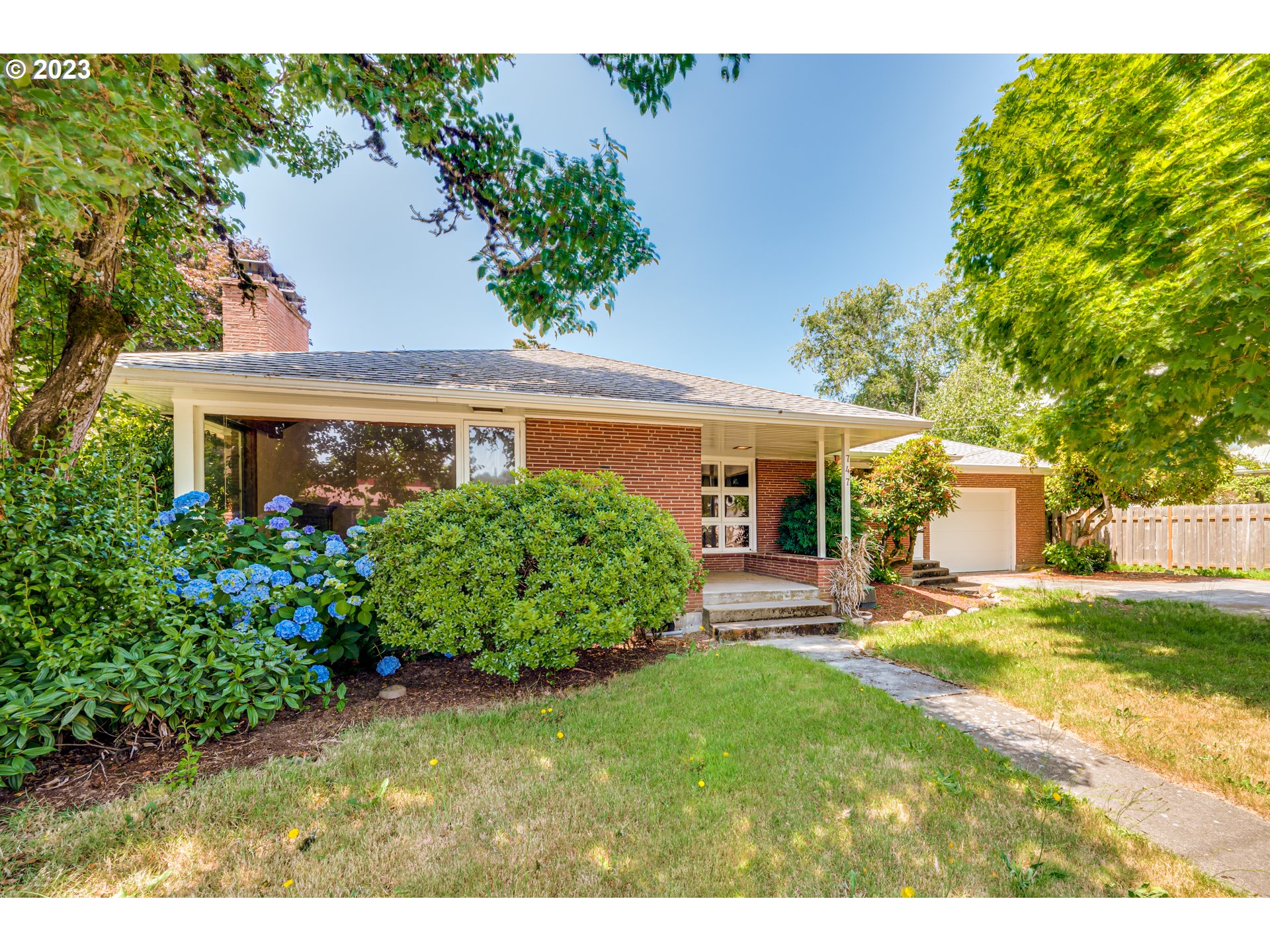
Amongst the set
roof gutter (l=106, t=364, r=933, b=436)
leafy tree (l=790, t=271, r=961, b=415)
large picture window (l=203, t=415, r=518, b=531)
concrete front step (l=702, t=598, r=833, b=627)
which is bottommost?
concrete front step (l=702, t=598, r=833, b=627)

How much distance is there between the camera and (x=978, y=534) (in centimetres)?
1320

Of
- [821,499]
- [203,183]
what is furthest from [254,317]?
[821,499]

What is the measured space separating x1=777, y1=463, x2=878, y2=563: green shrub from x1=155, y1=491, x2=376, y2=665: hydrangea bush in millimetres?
7408

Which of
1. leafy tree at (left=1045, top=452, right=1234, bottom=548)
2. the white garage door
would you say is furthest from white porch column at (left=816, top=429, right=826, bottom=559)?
leafy tree at (left=1045, top=452, right=1234, bottom=548)

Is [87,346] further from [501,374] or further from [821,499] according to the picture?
[821,499]

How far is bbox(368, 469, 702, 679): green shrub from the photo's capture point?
426 centimetres

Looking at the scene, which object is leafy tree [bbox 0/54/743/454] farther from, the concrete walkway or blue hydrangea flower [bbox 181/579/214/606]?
A: the concrete walkway

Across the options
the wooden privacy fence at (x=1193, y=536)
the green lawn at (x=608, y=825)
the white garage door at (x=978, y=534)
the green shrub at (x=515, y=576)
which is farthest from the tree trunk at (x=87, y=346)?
A: the wooden privacy fence at (x=1193, y=536)

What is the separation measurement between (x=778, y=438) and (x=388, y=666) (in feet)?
21.9

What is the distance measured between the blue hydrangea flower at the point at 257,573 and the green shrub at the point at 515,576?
31.8 inches

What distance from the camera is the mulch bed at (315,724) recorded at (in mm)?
2865

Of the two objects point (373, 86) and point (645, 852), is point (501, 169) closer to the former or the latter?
point (373, 86)

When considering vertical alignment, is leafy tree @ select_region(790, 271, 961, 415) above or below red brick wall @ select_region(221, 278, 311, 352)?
above

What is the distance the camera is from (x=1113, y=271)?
396 cm
